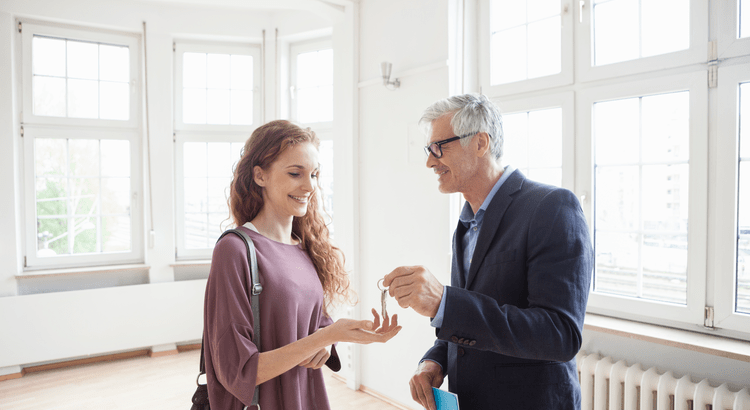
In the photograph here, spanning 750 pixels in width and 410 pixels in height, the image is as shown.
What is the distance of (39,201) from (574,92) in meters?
4.73

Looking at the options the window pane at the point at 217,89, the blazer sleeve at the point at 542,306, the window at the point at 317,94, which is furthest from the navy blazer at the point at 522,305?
the window pane at the point at 217,89

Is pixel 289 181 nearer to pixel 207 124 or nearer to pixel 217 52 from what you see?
pixel 207 124

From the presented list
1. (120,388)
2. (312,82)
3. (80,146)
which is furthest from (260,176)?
(80,146)

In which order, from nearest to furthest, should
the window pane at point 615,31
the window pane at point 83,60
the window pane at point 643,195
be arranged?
the window pane at point 643,195 < the window pane at point 615,31 < the window pane at point 83,60

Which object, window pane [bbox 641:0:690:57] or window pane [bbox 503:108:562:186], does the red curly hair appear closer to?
window pane [bbox 503:108:562:186]

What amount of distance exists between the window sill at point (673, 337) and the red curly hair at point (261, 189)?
155 cm

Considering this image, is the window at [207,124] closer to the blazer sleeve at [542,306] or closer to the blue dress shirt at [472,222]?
the blue dress shirt at [472,222]

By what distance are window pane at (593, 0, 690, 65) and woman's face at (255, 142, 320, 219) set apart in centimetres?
194

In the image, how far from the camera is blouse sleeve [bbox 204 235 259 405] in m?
1.33

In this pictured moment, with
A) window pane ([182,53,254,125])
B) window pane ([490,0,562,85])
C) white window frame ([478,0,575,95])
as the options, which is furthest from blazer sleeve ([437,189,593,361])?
window pane ([182,53,254,125])

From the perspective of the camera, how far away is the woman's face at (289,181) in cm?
160

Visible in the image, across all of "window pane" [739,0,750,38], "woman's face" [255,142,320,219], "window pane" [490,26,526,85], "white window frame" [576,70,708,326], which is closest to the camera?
"woman's face" [255,142,320,219]

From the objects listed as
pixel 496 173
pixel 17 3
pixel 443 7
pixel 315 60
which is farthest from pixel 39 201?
pixel 496 173

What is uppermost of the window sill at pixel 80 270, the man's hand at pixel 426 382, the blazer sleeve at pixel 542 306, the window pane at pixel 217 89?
the window pane at pixel 217 89
